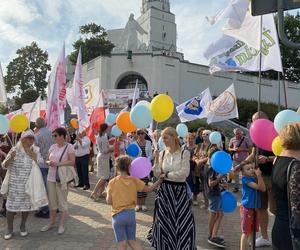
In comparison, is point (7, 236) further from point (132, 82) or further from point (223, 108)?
point (132, 82)

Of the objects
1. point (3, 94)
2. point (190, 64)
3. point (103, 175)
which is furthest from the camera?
point (190, 64)

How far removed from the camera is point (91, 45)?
60.6 m

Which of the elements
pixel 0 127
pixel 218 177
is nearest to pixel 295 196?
pixel 218 177

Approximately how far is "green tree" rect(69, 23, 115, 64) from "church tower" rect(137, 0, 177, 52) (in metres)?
21.3

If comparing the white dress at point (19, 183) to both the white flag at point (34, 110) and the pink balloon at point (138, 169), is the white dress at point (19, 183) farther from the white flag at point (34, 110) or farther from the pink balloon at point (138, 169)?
the white flag at point (34, 110)

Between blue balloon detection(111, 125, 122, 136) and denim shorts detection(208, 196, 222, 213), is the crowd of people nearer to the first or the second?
denim shorts detection(208, 196, 222, 213)

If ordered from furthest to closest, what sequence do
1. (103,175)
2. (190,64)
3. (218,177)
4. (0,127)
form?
(190,64)
(103,175)
(0,127)
(218,177)

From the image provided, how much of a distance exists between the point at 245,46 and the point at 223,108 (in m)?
5.68

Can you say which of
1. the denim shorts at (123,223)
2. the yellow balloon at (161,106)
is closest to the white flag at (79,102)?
the yellow balloon at (161,106)

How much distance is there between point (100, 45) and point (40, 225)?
2208 inches

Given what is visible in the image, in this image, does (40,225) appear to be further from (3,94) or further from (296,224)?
(296,224)

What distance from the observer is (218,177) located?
6.09 meters

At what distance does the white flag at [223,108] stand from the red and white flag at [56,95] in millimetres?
4816

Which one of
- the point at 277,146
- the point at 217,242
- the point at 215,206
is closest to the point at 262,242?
the point at 217,242
